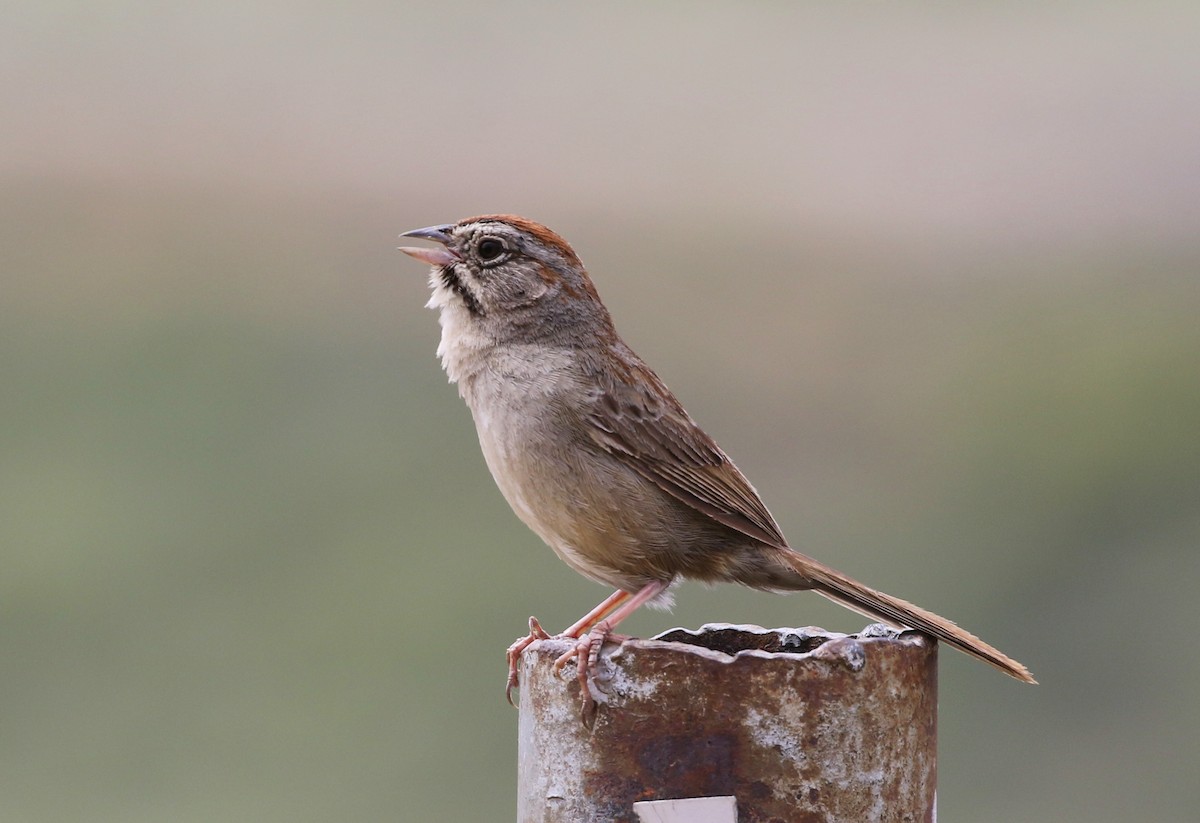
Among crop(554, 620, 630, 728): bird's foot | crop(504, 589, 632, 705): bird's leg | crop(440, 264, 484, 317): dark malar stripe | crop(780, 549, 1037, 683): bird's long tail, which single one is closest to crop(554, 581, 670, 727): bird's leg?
crop(554, 620, 630, 728): bird's foot

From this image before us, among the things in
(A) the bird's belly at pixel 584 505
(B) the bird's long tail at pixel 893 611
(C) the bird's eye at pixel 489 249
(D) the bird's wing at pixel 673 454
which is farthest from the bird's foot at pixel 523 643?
(C) the bird's eye at pixel 489 249

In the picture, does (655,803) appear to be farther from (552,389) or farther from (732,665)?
(552,389)

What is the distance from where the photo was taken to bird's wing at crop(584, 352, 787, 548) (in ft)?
16.7

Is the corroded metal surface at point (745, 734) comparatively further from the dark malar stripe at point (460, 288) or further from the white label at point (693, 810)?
the dark malar stripe at point (460, 288)

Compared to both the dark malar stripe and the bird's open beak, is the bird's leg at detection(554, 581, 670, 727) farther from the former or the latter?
the bird's open beak

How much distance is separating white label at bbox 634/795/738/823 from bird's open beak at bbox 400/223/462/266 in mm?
2489

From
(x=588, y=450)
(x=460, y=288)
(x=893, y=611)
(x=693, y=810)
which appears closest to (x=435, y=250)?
(x=460, y=288)

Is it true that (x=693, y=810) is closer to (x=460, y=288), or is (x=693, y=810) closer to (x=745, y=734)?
(x=745, y=734)

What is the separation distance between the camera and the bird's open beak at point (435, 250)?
5.54 m

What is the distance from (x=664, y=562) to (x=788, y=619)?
23.5ft

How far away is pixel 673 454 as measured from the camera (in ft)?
17.1

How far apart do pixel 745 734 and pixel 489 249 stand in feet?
7.92

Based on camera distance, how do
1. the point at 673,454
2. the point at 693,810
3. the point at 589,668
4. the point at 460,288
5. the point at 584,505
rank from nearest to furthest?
the point at 693,810, the point at 589,668, the point at 584,505, the point at 673,454, the point at 460,288

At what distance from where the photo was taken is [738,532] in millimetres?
5117
